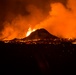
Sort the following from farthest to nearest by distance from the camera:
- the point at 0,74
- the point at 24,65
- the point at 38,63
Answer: the point at 38,63 < the point at 24,65 < the point at 0,74

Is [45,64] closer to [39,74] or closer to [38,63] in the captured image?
[38,63]

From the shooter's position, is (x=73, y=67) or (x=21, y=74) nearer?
(x=21, y=74)

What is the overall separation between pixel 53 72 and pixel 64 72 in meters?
0.92

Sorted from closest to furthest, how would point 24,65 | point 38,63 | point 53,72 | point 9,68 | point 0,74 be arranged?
1. point 0,74
2. point 53,72
3. point 9,68
4. point 24,65
5. point 38,63

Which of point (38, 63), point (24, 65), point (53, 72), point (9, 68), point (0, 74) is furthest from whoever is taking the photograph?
point (38, 63)

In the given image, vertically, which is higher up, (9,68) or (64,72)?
(9,68)

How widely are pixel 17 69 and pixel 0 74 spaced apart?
291 cm

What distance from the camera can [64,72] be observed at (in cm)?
2297

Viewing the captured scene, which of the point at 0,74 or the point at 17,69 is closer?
the point at 0,74

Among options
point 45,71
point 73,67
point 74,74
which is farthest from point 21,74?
point 73,67

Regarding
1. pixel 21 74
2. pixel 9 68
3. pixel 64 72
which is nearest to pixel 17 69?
pixel 9 68

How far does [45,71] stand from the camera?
23.6 metres

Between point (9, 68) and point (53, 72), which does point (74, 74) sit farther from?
point (9, 68)

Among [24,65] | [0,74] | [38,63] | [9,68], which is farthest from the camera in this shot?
[38,63]
